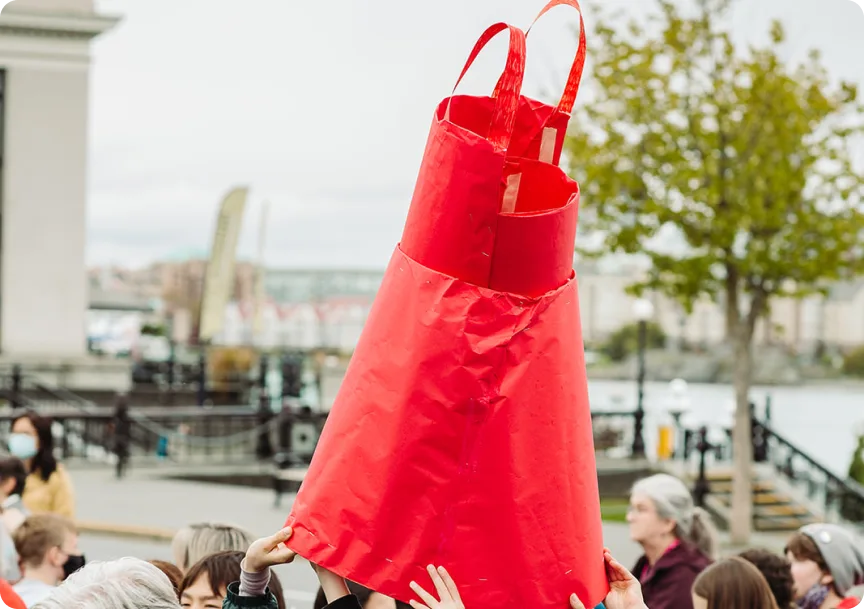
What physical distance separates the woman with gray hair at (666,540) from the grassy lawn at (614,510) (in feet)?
48.2

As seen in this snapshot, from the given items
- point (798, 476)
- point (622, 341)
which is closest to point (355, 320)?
point (622, 341)

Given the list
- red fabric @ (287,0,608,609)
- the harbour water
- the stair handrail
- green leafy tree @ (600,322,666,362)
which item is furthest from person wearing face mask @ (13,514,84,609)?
green leafy tree @ (600,322,666,362)

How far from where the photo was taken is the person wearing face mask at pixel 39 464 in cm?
845

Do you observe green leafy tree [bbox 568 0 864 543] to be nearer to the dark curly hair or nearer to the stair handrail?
the stair handrail

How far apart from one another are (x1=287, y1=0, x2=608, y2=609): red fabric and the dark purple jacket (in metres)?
3.29

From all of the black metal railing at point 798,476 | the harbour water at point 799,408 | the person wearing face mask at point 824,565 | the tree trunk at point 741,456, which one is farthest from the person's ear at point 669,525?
the harbour water at point 799,408

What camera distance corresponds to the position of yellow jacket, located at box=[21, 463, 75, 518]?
842 centimetres

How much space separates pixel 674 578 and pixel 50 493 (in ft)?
15.3

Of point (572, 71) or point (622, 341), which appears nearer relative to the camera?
point (572, 71)

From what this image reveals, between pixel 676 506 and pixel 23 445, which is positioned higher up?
pixel 676 506

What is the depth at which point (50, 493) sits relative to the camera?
27.9 feet

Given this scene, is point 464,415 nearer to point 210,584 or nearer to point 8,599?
point 8,599

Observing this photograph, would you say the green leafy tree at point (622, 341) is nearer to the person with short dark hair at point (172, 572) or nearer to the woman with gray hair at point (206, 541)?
the woman with gray hair at point (206, 541)

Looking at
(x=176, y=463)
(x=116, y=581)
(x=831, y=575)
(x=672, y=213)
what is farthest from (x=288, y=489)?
(x=116, y=581)
